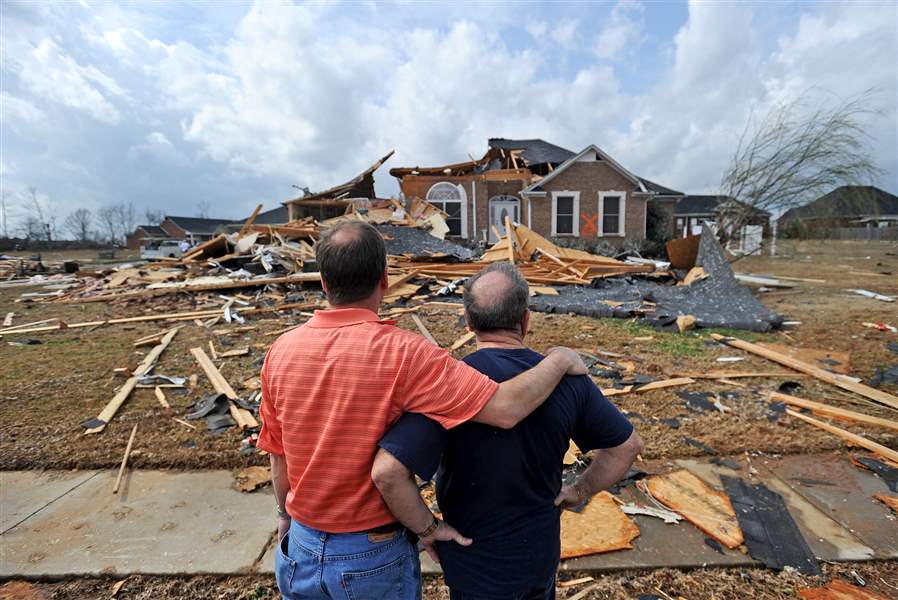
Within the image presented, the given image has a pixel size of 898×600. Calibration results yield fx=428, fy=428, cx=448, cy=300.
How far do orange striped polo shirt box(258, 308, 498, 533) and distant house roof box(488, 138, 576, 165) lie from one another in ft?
84.2

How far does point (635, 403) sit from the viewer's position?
4.62 m

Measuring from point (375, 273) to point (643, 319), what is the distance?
7936 mm

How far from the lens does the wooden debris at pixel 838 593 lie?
7.31ft

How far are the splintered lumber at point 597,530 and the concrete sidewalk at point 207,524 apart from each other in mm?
49

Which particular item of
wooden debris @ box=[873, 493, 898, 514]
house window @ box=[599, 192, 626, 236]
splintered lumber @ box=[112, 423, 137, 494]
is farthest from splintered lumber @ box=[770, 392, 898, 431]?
house window @ box=[599, 192, 626, 236]

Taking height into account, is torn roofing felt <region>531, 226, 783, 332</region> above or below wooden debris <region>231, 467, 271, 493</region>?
above

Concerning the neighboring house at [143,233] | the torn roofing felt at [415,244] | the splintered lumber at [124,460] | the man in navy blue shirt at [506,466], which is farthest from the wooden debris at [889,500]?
the neighboring house at [143,233]

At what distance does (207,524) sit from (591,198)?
848 inches

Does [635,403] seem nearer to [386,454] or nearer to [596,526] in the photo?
[596,526]

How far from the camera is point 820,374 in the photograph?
16.9ft

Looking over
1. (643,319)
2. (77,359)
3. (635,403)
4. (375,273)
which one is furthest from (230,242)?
(375,273)

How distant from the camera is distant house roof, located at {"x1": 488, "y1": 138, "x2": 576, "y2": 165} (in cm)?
2556

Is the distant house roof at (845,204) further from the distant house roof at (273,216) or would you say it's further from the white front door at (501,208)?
the distant house roof at (273,216)

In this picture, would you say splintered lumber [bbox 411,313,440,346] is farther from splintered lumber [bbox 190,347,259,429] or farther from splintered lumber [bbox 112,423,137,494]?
splintered lumber [bbox 112,423,137,494]
